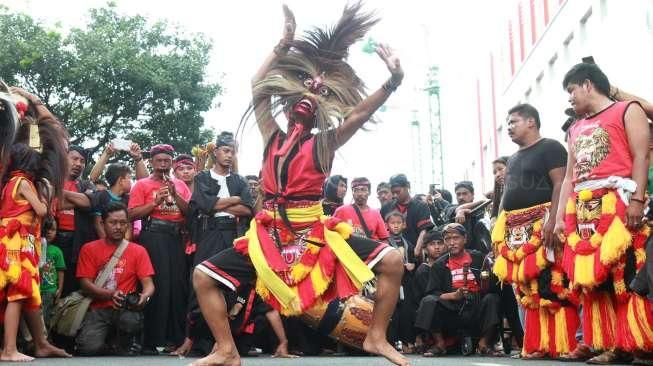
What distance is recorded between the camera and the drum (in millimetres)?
10609

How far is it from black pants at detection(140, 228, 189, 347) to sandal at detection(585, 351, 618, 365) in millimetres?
4598

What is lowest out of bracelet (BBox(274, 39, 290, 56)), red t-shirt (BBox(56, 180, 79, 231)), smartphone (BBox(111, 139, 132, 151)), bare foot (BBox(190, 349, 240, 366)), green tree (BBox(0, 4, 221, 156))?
bare foot (BBox(190, 349, 240, 366))

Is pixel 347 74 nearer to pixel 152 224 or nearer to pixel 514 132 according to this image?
pixel 514 132

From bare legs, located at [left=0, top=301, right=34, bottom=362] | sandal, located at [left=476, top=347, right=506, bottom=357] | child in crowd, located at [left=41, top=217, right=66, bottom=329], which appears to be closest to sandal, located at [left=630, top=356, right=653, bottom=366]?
sandal, located at [left=476, top=347, right=506, bottom=357]

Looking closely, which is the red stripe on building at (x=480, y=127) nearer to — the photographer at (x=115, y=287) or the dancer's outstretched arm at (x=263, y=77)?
the photographer at (x=115, y=287)

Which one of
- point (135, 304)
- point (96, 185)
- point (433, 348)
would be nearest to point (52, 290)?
point (135, 304)

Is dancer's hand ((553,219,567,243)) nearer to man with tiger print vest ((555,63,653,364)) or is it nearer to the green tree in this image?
man with tiger print vest ((555,63,653,364))

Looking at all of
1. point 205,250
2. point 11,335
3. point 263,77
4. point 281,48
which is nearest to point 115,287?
point 205,250

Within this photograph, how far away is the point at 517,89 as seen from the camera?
4319 centimetres

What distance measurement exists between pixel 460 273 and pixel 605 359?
329 centimetres

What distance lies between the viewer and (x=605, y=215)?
25.7 feet

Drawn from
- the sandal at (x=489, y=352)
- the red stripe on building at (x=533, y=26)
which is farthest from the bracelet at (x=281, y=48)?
the red stripe on building at (x=533, y=26)

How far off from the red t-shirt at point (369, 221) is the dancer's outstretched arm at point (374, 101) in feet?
15.2

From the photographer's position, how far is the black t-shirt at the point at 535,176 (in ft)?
29.9
